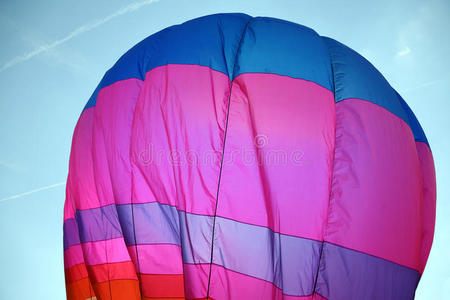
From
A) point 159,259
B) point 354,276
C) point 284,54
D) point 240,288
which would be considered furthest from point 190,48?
point 354,276

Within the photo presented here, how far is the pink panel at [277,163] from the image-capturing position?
1.11 meters

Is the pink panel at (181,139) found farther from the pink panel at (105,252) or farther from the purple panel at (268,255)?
the pink panel at (105,252)

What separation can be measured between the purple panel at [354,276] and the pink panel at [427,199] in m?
0.35

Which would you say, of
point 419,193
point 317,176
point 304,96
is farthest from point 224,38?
point 419,193

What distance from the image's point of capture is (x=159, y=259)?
117 centimetres

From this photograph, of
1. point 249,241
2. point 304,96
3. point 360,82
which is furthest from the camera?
point 360,82

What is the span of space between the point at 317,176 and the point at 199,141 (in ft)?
1.71

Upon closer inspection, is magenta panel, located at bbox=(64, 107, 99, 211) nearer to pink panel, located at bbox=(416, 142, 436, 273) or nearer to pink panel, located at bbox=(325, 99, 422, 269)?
pink panel, located at bbox=(325, 99, 422, 269)

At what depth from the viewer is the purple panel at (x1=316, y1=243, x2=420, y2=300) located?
1084mm

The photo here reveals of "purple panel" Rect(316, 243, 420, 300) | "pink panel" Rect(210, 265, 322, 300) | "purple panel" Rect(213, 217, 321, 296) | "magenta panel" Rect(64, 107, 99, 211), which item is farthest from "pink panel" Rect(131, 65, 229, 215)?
"purple panel" Rect(316, 243, 420, 300)

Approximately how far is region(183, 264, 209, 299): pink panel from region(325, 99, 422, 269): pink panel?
20.5 inches

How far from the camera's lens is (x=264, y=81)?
1241mm

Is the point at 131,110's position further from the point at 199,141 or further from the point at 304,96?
the point at 304,96

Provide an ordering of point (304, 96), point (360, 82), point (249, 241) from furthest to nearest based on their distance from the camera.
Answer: point (360, 82)
point (304, 96)
point (249, 241)
